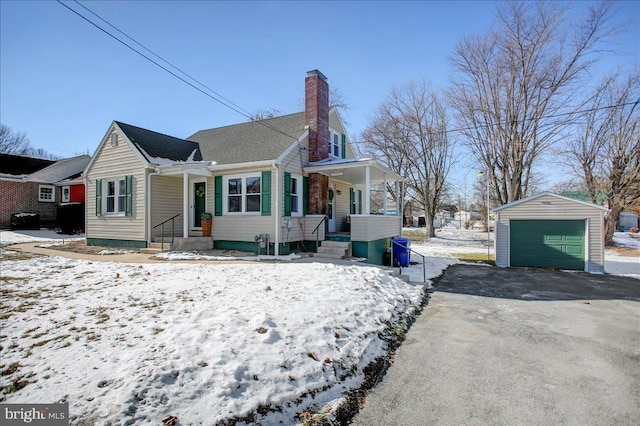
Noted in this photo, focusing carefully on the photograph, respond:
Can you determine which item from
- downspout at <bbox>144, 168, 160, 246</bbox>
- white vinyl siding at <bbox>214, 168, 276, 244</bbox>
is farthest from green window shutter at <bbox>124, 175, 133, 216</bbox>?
white vinyl siding at <bbox>214, 168, 276, 244</bbox>

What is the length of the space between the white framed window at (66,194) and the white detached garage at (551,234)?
1016 inches

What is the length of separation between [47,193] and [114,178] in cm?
1251

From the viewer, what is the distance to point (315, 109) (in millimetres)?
12695

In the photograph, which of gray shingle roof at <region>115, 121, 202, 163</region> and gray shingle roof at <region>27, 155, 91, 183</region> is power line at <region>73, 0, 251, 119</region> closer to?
gray shingle roof at <region>115, 121, 202, 163</region>

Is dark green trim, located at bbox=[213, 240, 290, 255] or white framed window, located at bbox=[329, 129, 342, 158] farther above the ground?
white framed window, located at bbox=[329, 129, 342, 158]

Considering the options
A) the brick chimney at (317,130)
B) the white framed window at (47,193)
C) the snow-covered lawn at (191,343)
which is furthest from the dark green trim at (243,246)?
the white framed window at (47,193)

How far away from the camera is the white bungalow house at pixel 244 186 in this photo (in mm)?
11273

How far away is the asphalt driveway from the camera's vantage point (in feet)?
10.2

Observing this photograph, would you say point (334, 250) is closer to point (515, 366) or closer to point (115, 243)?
point (515, 366)

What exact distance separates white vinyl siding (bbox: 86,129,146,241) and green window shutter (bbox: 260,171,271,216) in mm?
5041

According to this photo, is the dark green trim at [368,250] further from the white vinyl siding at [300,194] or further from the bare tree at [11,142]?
the bare tree at [11,142]

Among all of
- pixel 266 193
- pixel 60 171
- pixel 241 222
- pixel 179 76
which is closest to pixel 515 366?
pixel 266 193

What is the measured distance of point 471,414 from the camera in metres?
3.05

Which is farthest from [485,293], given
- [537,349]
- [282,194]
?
[282,194]
